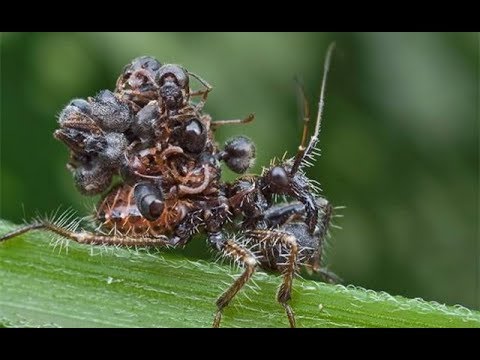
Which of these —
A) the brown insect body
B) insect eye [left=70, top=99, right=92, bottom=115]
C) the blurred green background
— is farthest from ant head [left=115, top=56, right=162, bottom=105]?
the blurred green background

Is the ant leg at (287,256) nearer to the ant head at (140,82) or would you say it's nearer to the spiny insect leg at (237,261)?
the spiny insect leg at (237,261)

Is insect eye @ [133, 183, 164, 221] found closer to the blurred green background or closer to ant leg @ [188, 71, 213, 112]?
ant leg @ [188, 71, 213, 112]

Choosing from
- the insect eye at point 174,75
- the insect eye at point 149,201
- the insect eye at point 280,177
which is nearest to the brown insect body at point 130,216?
the insect eye at point 149,201

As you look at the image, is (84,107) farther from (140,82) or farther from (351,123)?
(351,123)

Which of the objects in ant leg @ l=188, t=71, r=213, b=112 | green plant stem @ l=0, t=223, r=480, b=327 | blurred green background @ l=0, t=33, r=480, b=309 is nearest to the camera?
green plant stem @ l=0, t=223, r=480, b=327

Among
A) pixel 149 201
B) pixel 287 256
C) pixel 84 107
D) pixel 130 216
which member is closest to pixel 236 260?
pixel 287 256

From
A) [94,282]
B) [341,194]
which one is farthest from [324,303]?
[341,194]
